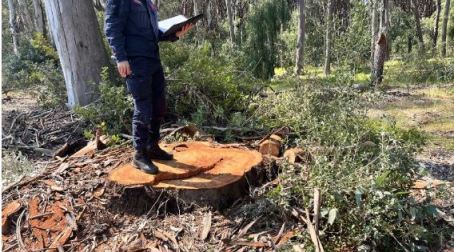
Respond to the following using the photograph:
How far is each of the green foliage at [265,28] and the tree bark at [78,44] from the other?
39.5 feet

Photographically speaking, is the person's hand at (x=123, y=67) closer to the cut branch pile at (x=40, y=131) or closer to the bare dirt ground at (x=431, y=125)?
the cut branch pile at (x=40, y=131)

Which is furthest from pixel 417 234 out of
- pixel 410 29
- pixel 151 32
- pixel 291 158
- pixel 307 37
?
pixel 410 29

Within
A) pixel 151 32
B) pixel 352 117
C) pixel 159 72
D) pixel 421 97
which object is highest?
pixel 151 32

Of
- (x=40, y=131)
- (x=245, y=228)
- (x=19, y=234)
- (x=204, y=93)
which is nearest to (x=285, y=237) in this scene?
(x=245, y=228)

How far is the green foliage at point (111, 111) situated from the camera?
6.07 meters

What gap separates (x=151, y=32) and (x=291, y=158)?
5.76 ft

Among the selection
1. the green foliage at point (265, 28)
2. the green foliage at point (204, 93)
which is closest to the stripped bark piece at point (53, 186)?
the green foliage at point (204, 93)

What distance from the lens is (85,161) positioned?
4852 mm

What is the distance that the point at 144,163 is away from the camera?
4.14 metres

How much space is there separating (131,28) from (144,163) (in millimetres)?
1195

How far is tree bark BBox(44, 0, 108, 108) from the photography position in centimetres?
690

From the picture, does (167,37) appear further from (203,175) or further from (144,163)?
(203,175)

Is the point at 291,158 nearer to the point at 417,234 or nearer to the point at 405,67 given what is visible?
the point at 417,234

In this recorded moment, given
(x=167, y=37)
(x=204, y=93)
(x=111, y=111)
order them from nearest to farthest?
1. (x=167, y=37)
2. (x=111, y=111)
3. (x=204, y=93)
